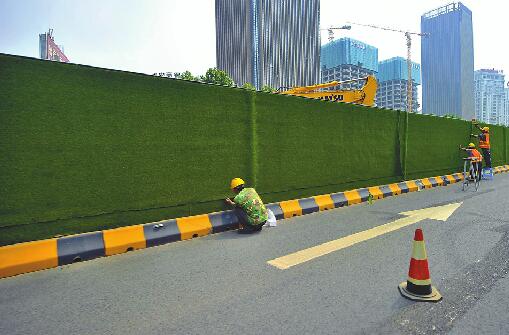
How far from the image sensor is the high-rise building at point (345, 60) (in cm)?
17400

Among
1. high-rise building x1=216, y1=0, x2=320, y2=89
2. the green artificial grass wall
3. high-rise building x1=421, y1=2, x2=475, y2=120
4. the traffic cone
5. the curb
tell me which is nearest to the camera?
the traffic cone

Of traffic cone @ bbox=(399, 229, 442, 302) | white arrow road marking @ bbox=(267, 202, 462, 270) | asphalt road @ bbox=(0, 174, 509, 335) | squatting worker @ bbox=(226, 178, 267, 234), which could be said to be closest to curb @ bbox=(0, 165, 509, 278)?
asphalt road @ bbox=(0, 174, 509, 335)

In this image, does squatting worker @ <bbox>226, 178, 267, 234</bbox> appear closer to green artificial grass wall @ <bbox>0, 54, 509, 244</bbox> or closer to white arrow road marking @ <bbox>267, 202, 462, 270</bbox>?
green artificial grass wall @ <bbox>0, 54, 509, 244</bbox>

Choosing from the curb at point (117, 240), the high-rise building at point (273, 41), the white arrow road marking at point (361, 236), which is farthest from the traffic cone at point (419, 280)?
the high-rise building at point (273, 41)

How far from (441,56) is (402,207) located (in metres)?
229

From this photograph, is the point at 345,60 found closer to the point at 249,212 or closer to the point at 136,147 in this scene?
the point at 249,212

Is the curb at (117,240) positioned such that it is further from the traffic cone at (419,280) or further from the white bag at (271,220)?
the traffic cone at (419,280)

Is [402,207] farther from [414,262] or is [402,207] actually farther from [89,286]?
[89,286]

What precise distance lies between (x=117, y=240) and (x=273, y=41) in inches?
5031

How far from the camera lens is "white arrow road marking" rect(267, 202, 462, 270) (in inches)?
162

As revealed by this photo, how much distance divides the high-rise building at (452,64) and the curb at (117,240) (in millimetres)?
211929

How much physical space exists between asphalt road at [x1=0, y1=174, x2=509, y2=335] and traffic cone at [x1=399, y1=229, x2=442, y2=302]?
84 mm

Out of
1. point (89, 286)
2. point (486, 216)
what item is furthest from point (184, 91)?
Result: point (486, 216)

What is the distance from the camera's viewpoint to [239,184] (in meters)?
5.72
